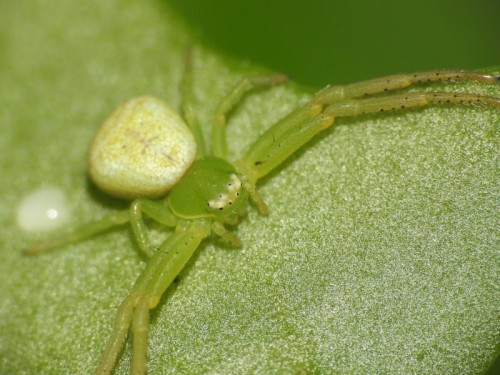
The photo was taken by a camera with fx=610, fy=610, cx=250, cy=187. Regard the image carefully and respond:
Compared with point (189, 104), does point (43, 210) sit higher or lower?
lower

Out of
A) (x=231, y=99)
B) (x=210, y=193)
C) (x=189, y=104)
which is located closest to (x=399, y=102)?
(x=231, y=99)

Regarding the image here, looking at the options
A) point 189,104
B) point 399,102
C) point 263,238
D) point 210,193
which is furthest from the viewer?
point 189,104

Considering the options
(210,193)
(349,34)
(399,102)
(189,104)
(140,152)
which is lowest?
(210,193)

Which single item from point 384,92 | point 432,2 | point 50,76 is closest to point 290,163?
point 384,92

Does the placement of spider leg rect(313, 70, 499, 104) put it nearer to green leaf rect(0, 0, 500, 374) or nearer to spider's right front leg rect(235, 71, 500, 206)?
spider's right front leg rect(235, 71, 500, 206)

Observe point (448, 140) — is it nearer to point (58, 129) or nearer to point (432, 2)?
point (432, 2)

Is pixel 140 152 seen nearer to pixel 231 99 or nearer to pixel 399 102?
pixel 231 99

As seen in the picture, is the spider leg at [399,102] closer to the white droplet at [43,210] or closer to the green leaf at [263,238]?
the green leaf at [263,238]

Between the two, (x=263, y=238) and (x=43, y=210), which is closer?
(x=263, y=238)

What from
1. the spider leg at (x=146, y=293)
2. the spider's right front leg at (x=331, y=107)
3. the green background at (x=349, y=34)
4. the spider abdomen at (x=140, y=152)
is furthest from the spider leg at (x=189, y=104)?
the spider leg at (x=146, y=293)

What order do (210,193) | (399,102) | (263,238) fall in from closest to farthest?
(399,102)
(263,238)
(210,193)
